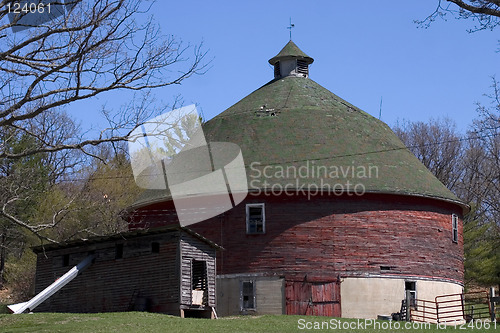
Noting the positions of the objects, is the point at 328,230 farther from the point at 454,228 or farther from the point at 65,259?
the point at 65,259

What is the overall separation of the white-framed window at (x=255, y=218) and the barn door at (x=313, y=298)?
2.23 m

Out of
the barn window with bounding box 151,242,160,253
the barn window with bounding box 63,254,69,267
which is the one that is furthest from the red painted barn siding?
the barn window with bounding box 63,254,69,267

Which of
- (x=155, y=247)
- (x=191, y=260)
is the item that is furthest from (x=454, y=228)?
(x=155, y=247)

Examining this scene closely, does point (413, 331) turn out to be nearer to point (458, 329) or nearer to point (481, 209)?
point (458, 329)

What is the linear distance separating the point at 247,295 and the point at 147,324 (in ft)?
24.7

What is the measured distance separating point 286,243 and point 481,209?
26.6m

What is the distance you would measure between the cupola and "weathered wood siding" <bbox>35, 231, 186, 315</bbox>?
44.9 ft

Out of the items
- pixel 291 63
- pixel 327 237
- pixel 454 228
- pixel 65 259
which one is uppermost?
pixel 291 63

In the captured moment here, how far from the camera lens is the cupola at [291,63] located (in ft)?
119

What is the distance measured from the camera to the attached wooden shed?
24594 mm

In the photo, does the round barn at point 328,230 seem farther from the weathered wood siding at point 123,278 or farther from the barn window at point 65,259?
the barn window at point 65,259

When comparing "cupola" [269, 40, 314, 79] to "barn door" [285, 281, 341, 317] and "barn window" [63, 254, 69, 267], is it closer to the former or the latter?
"barn door" [285, 281, 341, 317]

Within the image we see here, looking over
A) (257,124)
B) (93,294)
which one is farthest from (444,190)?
(93,294)

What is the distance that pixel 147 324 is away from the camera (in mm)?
20547
